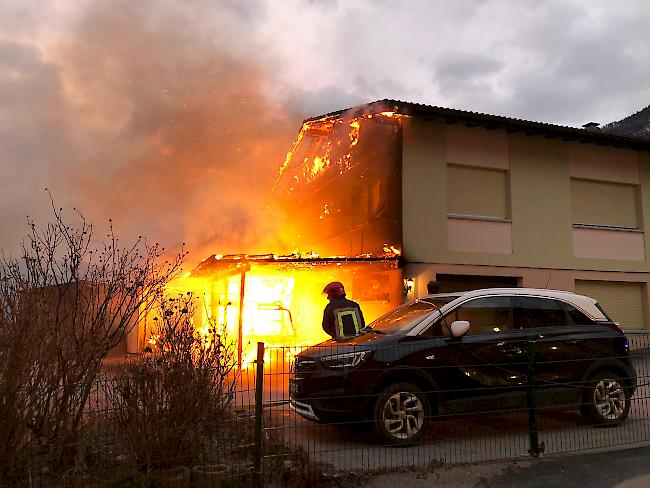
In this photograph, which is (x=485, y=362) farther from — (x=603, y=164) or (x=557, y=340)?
(x=603, y=164)

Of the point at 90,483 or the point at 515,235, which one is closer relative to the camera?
the point at 90,483

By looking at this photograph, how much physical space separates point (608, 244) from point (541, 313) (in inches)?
359

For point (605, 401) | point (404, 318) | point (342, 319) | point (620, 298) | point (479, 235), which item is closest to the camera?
point (605, 401)

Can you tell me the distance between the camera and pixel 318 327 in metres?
14.8

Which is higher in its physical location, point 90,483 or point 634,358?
point 634,358

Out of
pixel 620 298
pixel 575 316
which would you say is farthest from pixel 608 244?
pixel 575 316

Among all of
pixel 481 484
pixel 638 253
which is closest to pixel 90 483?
pixel 481 484

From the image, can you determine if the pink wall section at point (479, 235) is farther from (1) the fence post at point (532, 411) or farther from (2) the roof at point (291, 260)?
(1) the fence post at point (532, 411)

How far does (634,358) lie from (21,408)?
6.91 m

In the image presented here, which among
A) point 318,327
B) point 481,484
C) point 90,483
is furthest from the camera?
point 318,327

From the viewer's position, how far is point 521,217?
1370 centimetres

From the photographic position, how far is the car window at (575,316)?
703 centimetres

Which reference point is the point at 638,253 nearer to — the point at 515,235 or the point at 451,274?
the point at 515,235

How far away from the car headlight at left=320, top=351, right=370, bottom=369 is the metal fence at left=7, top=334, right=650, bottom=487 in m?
0.15
